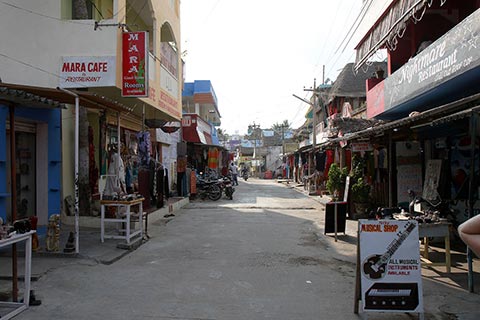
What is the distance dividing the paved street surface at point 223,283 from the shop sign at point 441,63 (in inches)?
157

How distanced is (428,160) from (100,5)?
1006 centimetres

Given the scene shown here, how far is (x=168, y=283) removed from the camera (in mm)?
5988

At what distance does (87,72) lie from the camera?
364 inches

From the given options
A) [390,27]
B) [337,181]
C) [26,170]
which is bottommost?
[337,181]

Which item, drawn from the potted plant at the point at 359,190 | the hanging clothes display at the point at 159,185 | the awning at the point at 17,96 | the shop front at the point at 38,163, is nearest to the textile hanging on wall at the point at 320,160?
the potted plant at the point at 359,190

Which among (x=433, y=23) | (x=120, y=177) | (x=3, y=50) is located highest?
(x=433, y=23)

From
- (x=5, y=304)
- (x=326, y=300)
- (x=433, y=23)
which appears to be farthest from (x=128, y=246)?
(x=433, y=23)

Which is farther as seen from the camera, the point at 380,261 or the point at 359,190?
the point at 359,190

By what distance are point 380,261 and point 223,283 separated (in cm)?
243

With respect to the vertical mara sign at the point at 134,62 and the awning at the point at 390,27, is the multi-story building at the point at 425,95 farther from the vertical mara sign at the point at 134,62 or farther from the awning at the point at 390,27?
the vertical mara sign at the point at 134,62

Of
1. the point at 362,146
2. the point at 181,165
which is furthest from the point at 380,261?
the point at 181,165

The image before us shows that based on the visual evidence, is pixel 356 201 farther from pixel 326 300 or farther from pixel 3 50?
pixel 3 50

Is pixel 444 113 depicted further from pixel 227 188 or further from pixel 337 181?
pixel 227 188

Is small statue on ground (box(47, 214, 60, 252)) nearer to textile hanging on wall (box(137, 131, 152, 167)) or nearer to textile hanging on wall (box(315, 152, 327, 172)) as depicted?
textile hanging on wall (box(137, 131, 152, 167))
